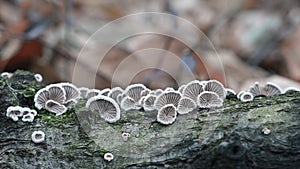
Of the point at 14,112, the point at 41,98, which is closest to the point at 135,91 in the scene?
the point at 41,98

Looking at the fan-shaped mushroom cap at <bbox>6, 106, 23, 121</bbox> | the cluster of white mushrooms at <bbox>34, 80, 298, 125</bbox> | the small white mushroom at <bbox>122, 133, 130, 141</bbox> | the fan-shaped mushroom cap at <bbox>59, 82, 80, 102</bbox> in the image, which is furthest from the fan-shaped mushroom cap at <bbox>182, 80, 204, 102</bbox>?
the fan-shaped mushroom cap at <bbox>6, 106, 23, 121</bbox>

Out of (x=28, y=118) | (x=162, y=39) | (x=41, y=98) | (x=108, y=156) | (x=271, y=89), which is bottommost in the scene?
(x=108, y=156)

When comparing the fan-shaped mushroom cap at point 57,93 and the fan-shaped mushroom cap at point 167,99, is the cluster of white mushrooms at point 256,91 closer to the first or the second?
the fan-shaped mushroom cap at point 167,99

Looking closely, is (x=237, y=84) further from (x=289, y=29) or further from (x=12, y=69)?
(x=12, y=69)

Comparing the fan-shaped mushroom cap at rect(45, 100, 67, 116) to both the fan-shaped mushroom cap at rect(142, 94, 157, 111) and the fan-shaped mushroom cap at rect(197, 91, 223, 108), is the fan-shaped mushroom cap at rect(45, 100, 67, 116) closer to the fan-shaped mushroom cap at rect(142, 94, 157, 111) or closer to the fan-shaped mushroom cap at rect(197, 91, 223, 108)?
the fan-shaped mushroom cap at rect(142, 94, 157, 111)

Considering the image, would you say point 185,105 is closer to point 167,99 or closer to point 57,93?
point 167,99

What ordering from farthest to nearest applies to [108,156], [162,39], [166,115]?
[162,39], [166,115], [108,156]

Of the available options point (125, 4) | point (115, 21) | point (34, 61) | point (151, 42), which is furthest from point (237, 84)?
point (125, 4)

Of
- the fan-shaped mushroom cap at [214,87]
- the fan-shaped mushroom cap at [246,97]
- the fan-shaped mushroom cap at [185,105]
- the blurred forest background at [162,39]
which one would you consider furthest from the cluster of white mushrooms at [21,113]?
the blurred forest background at [162,39]
